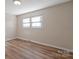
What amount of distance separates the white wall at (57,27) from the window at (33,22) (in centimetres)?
36

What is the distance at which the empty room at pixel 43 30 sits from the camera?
3798mm

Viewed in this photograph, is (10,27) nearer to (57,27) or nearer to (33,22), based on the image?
(33,22)

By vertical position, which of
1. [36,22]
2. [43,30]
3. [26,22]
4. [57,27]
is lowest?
[43,30]

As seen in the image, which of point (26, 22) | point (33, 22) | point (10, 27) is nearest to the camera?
point (33, 22)

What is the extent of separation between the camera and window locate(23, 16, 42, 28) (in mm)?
5828

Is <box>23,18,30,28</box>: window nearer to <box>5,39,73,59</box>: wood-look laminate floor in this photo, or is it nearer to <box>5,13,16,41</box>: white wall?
<box>5,13,16,41</box>: white wall

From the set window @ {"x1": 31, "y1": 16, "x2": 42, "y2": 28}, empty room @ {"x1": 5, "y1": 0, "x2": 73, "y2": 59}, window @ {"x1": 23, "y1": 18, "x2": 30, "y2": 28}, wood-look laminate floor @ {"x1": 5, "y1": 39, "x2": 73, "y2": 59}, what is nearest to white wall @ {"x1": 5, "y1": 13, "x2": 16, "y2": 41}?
empty room @ {"x1": 5, "y1": 0, "x2": 73, "y2": 59}

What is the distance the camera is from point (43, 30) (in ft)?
17.9

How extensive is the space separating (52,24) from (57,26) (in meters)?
0.39

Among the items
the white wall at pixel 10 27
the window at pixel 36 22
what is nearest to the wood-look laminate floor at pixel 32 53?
the window at pixel 36 22

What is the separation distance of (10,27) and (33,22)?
261cm

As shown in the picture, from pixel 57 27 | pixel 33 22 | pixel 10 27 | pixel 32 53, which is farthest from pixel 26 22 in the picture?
pixel 32 53

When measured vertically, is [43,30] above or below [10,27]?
below

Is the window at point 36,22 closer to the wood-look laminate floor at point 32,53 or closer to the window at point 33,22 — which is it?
the window at point 33,22
